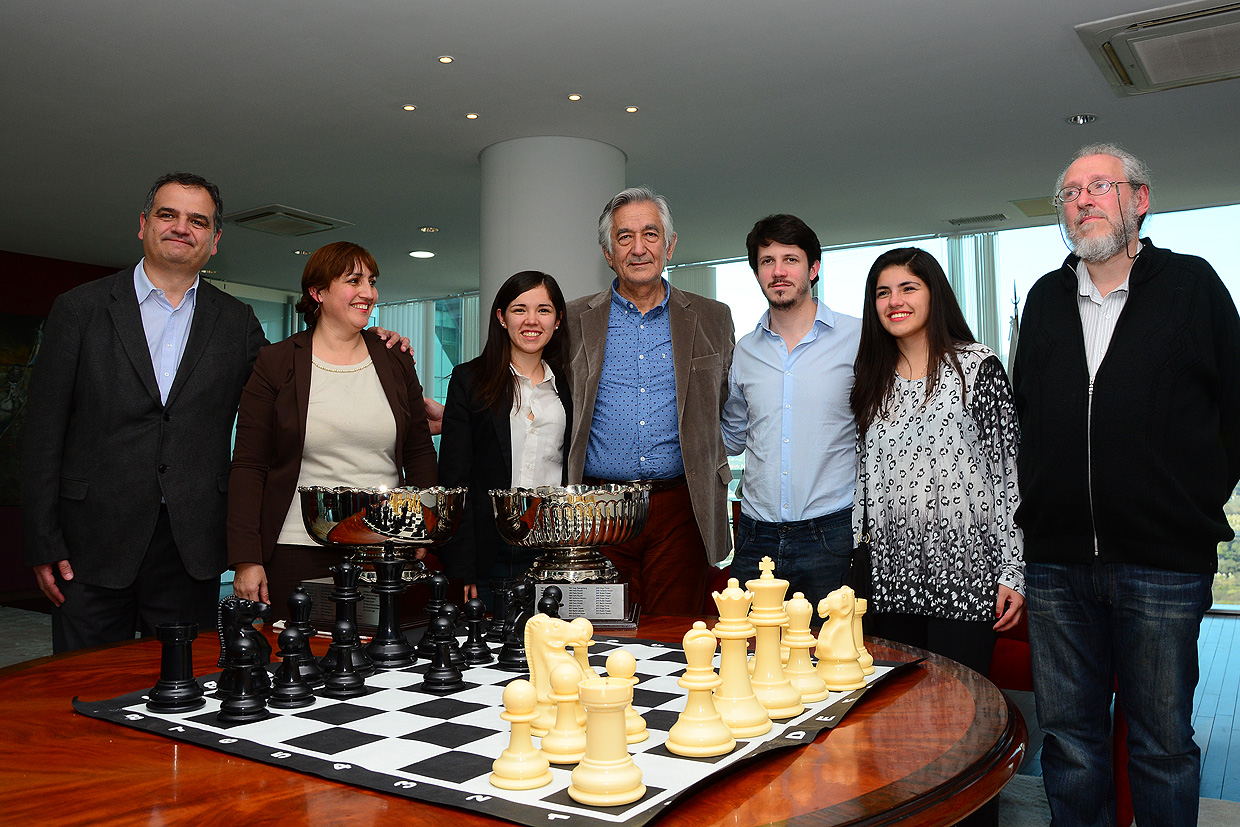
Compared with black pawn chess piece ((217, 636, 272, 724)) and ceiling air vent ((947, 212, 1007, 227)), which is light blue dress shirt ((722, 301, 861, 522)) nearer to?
black pawn chess piece ((217, 636, 272, 724))

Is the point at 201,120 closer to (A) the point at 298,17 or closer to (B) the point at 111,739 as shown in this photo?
(A) the point at 298,17

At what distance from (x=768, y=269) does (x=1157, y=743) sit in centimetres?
146

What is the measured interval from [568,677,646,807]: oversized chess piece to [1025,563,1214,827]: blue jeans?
55.3 inches

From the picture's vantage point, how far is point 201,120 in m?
5.09

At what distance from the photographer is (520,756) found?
3.14 ft

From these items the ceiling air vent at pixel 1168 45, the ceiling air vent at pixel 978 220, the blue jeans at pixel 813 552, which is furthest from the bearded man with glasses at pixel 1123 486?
the ceiling air vent at pixel 978 220

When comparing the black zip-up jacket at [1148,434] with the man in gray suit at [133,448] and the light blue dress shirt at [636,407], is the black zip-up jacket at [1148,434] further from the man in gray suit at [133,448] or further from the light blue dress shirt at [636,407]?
the man in gray suit at [133,448]

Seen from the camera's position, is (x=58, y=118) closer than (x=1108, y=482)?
No

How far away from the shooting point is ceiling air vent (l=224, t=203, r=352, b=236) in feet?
23.0

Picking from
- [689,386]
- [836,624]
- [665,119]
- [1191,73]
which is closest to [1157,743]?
[836,624]

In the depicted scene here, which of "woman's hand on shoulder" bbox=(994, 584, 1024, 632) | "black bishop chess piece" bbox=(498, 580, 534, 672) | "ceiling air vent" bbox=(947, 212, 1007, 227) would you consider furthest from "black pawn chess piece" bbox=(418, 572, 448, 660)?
"ceiling air vent" bbox=(947, 212, 1007, 227)

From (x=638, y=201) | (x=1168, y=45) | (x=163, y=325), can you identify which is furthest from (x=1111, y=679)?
(x=1168, y=45)

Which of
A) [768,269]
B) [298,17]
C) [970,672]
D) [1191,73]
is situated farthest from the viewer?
[1191,73]

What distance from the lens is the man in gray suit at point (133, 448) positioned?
2.26 m
